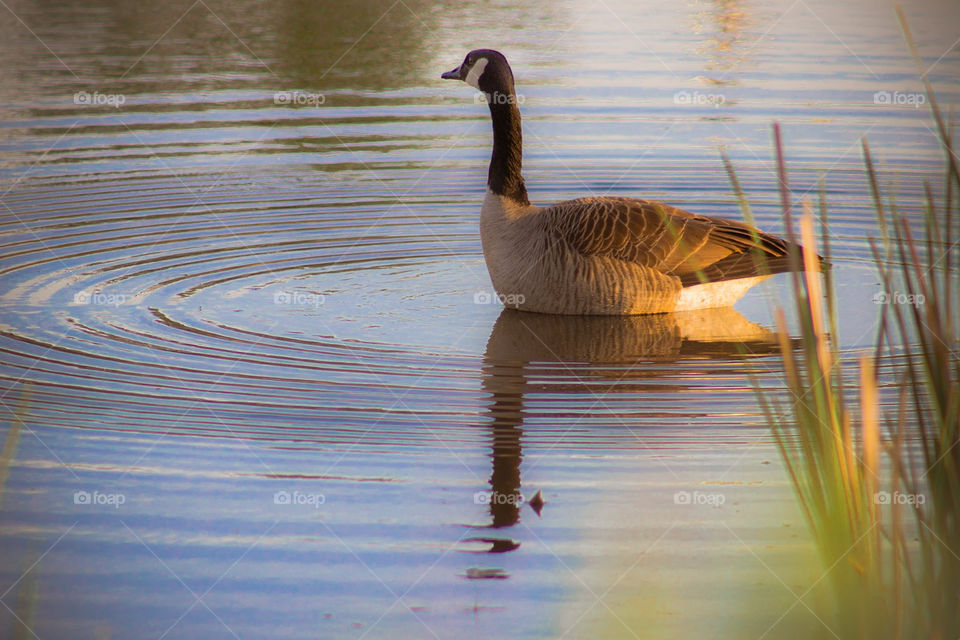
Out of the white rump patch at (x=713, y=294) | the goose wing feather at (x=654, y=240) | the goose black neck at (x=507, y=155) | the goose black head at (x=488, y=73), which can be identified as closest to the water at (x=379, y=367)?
the white rump patch at (x=713, y=294)

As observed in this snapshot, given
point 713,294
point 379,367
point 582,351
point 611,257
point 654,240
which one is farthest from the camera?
point 713,294

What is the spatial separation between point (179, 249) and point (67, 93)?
9636mm

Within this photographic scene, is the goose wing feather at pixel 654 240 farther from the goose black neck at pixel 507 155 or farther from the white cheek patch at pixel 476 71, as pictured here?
the white cheek patch at pixel 476 71

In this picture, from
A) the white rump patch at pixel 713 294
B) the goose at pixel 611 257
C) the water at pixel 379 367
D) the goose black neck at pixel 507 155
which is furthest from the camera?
the goose black neck at pixel 507 155

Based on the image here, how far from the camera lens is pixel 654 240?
11.2 meters

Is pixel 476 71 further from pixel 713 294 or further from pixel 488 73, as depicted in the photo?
pixel 713 294

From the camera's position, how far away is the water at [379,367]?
Answer: 613cm

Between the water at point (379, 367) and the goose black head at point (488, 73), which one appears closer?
the water at point (379, 367)

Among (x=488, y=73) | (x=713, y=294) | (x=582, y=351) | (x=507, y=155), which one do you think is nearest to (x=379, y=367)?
(x=582, y=351)

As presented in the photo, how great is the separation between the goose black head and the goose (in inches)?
9.2

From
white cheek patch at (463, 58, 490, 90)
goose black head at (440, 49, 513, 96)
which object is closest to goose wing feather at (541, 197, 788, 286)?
goose black head at (440, 49, 513, 96)

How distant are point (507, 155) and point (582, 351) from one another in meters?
2.46

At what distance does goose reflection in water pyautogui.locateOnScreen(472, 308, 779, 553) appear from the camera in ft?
27.5

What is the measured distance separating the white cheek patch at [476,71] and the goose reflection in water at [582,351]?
7.54ft
